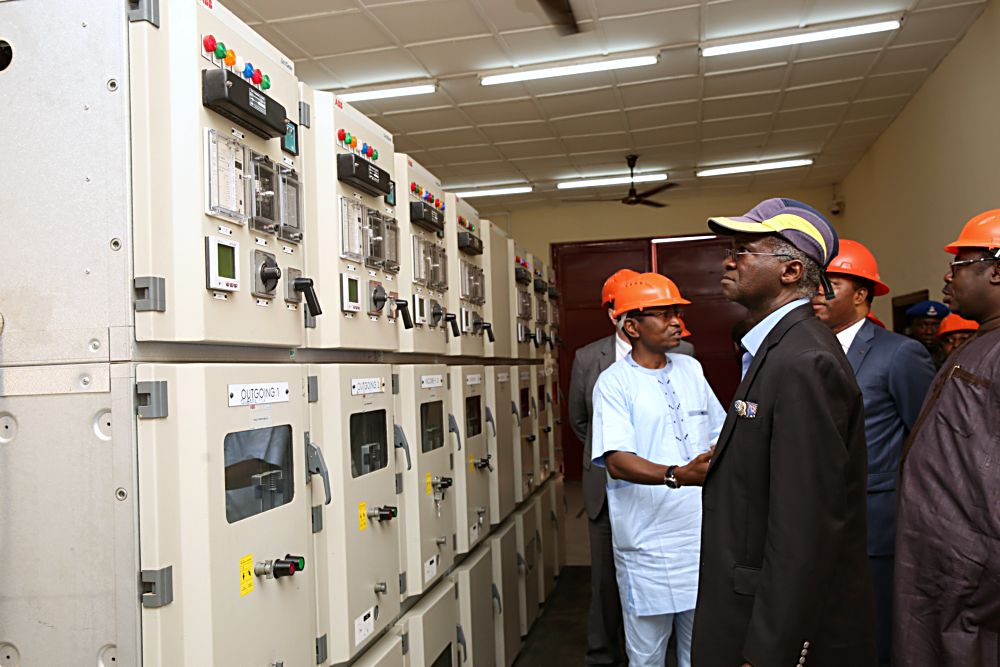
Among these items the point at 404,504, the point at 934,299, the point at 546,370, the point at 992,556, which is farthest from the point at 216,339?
the point at 934,299

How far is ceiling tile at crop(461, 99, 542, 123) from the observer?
673 centimetres

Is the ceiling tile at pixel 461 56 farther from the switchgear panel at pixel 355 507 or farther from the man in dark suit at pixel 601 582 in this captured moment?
the switchgear panel at pixel 355 507

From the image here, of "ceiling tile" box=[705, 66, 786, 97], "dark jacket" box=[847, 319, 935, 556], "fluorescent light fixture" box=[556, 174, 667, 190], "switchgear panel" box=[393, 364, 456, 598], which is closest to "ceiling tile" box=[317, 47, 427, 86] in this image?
"ceiling tile" box=[705, 66, 786, 97]

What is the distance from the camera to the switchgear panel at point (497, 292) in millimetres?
3980

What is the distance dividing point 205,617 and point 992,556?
181 centimetres

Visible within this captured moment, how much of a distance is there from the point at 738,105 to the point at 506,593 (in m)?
4.83

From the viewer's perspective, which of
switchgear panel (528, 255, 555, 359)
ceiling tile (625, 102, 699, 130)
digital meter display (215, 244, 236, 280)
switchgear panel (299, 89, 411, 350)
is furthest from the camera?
ceiling tile (625, 102, 699, 130)

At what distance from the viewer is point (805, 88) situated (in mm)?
6609

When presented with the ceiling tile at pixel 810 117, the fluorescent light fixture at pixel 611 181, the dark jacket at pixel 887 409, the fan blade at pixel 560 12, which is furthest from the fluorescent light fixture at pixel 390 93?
the dark jacket at pixel 887 409

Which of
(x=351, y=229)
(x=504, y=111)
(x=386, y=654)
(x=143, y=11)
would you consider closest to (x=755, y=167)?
(x=504, y=111)

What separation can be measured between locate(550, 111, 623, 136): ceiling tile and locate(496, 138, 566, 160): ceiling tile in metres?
0.31

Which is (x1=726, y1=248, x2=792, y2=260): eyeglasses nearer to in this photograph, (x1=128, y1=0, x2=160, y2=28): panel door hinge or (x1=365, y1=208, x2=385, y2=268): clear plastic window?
(x1=365, y1=208, x2=385, y2=268): clear plastic window

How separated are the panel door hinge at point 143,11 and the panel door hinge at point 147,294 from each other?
0.48 metres

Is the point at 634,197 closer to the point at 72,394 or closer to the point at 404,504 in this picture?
the point at 404,504
